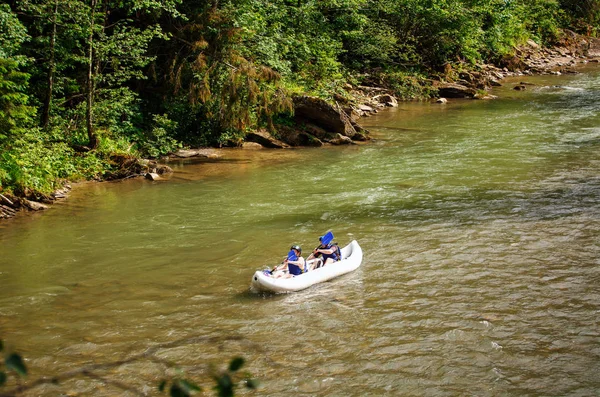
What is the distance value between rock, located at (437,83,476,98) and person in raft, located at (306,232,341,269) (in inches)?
965

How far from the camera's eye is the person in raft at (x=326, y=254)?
11.2 m

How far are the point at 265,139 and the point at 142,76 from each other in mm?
5492

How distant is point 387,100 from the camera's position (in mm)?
32094

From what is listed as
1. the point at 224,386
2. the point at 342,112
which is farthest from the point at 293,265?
the point at 342,112

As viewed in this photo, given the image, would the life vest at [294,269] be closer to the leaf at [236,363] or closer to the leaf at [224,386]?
the leaf at [236,363]

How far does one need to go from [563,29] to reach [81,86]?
48.4 meters

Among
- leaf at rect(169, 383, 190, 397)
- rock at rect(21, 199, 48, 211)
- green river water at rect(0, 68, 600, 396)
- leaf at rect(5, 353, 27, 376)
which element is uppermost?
leaf at rect(5, 353, 27, 376)

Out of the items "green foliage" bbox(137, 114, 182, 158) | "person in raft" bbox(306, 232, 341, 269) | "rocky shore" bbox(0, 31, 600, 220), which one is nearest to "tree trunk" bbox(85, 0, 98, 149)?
"rocky shore" bbox(0, 31, 600, 220)

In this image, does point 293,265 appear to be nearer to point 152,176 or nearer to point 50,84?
point 152,176

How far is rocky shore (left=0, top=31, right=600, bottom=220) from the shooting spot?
18625mm

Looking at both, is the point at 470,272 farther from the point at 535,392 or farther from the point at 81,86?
the point at 81,86

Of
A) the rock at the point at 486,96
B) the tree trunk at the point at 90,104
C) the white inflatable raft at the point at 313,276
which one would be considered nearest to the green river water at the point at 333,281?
the white inflatable raft at the point at 313,276

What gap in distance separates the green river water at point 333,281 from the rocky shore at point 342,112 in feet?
2.67

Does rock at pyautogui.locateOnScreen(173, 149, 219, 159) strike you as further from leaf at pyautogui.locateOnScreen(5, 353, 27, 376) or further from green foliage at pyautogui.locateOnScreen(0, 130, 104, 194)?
leaf at pyautogui.locateOnScreen(5, 353, 27, 376)
